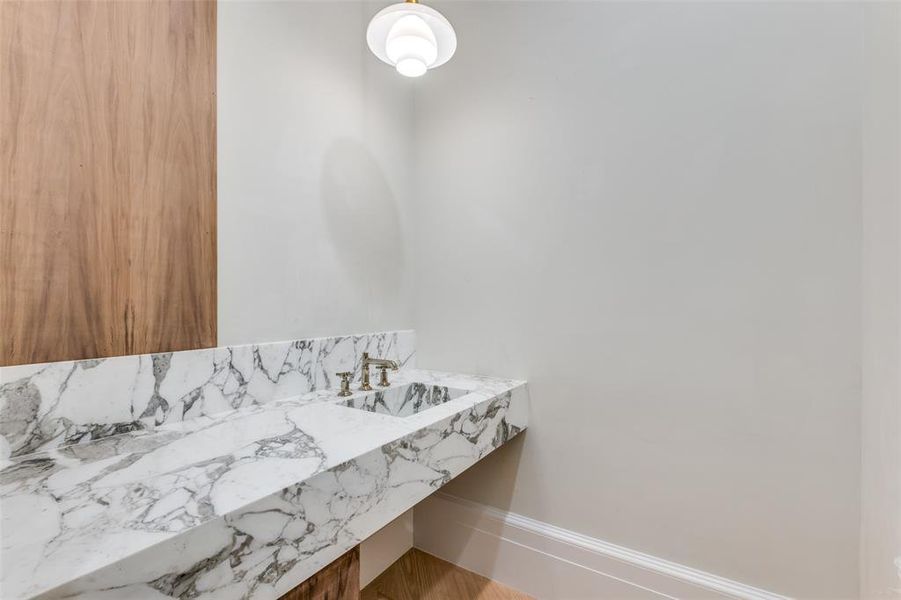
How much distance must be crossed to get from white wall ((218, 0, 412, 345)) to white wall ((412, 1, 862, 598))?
29 cm

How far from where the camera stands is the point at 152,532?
0.57 metres

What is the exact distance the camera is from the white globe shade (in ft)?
4.00

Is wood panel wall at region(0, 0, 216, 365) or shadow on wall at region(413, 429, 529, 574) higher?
wood panel wall at region(0, 0, 216, 365)

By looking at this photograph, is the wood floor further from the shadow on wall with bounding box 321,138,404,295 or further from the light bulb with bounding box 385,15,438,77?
the light bulb with bounding box 385,15,438,77

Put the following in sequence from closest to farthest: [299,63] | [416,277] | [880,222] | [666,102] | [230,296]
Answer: [880,222] < [230,296] < [666,102] < [299,63] < [416,277]

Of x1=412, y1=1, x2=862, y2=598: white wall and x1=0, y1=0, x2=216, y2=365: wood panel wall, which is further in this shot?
x1=412, y1=1, x2=862, y2=598: white wall

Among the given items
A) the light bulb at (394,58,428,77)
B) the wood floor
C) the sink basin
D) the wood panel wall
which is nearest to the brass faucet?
the sink basin

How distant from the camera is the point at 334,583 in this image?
84 centimetres

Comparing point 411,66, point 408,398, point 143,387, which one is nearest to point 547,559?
point 408,398

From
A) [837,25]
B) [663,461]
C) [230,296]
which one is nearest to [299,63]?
[230,296]

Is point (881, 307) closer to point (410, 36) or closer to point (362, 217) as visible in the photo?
point (410, 36)

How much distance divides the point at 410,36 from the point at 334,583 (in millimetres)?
1512

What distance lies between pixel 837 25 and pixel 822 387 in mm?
996

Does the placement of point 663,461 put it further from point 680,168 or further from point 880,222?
point 680,168
